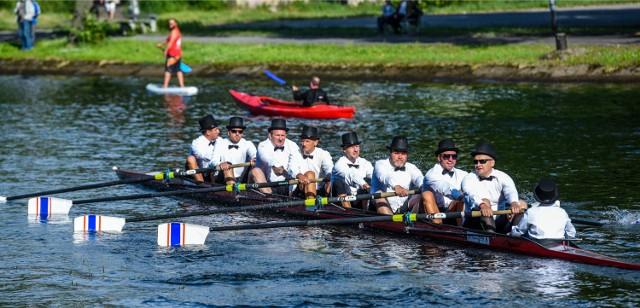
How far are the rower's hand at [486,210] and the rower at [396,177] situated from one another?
2070 mm

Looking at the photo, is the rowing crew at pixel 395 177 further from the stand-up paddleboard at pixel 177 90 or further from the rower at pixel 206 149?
the stand-up paddleboard at pixel 177 90

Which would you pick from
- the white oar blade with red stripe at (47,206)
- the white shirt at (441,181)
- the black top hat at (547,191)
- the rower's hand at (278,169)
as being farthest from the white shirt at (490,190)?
the white oar blade with red stripe at (47,206)

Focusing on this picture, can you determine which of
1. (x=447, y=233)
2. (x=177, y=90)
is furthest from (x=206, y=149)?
(x=177, y=90)

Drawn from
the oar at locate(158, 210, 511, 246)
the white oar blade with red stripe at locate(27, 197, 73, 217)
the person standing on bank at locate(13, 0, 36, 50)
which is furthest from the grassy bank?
the white oar blade with red stripe at locate(27, 197, 73, 217)

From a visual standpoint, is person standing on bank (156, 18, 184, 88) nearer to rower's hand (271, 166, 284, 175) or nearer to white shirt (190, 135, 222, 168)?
white shirt (190, 135, 222, 168)

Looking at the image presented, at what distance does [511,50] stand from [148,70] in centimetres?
1622

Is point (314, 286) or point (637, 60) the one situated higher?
point (637, 60)

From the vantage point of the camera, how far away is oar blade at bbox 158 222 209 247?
20312 millimetres

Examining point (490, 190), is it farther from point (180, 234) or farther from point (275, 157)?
point (275, 157)

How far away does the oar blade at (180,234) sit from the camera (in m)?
20.3

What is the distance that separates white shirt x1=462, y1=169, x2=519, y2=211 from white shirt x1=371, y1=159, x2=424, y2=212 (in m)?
1.79

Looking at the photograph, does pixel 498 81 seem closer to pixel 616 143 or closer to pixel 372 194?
pixel 616 143

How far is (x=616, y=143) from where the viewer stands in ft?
98.9

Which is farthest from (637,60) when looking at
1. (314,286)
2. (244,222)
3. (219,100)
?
(314,286)
